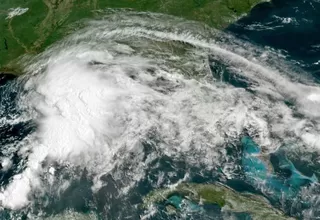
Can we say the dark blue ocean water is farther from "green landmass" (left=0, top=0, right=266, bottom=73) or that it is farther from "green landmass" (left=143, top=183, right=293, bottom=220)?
"green landmass" (left=143, top=183, right=293, bottom=220)

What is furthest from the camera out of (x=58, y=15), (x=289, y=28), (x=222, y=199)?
(x=58, y=15)

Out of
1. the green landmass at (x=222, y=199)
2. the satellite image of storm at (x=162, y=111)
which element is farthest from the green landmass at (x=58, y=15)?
the green landmass at (x=222, y=199)

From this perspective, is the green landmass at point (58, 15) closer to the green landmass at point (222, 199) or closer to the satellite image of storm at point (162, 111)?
the satellite image of storm at point (162, 111)

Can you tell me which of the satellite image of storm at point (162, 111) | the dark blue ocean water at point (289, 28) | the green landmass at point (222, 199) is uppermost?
the dark blue ocean water at point (289, 28)

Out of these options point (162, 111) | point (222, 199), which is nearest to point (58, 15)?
point (162, 111)

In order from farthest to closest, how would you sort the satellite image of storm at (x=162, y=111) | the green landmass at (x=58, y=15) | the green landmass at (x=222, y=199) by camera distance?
the green landmass at (x=58, y=15) < the satellite image of storm at (x=162, y=111) < the green landmass at (x=222, y=199)

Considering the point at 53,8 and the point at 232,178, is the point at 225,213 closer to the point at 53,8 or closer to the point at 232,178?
the point at 232,178

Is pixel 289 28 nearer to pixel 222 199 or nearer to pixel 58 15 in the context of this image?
pixel 222 199
